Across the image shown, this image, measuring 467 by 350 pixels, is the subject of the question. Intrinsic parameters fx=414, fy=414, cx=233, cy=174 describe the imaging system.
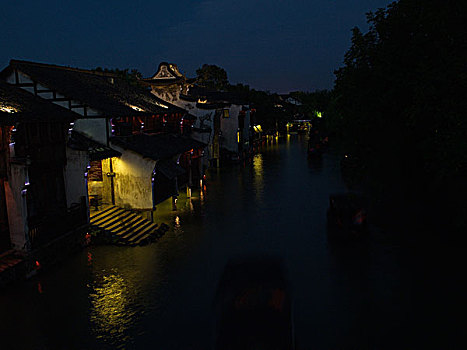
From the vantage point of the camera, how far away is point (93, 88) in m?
31.6


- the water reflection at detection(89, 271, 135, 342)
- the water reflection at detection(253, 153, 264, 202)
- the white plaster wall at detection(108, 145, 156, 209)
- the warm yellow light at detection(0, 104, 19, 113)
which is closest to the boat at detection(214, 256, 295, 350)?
the water reflection at detection(89, 271, 135, 342)

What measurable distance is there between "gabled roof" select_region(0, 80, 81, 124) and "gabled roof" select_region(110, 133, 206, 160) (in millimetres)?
5028

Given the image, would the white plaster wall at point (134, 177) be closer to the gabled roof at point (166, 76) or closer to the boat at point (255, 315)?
the boat at point (255, 315)

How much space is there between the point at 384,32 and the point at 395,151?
832 centimetres

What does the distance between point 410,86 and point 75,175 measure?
18.1 metres

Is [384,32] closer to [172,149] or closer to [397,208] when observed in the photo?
[397,208]

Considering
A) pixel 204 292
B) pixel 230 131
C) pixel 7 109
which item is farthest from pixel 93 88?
pixel 230 131

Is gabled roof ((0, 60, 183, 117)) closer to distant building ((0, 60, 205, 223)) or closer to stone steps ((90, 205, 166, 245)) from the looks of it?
distant building ((0, 60, 205, 223))

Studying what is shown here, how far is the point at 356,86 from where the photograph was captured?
24.3 m

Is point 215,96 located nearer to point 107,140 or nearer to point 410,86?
point 107,140

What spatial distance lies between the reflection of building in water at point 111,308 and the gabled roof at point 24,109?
8097 millimetres

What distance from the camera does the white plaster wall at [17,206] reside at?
733 inches

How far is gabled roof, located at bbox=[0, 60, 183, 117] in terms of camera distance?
83.5ft

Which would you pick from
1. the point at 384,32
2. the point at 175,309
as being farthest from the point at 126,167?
the point at 384,32
